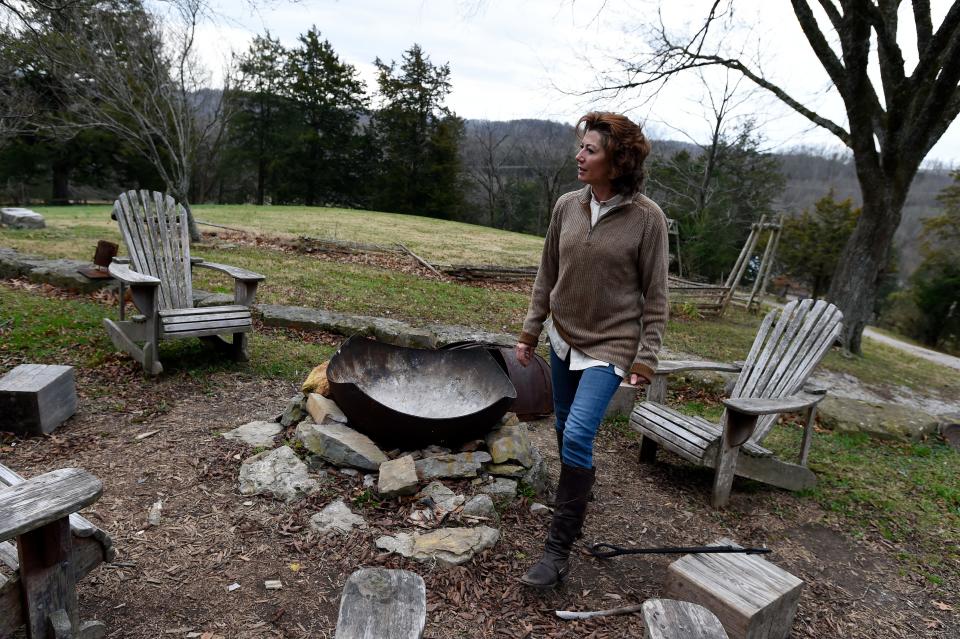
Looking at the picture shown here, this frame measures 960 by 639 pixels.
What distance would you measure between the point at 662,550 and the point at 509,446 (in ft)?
3.01

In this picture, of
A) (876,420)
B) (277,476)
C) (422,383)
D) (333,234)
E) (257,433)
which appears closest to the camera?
(277,476)

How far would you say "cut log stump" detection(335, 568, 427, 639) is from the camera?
4.54 ft

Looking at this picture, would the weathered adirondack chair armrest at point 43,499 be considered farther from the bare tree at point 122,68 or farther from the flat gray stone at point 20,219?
the flat gray stone at point 20,219

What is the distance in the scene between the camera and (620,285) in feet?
7.72

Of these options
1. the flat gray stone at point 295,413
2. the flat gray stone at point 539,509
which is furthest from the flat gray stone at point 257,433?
the flat gray stone at point 539,509

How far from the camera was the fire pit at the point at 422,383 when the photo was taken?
3109 millimetres

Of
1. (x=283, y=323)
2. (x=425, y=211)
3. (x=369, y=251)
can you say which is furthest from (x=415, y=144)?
(x=283, y=323)

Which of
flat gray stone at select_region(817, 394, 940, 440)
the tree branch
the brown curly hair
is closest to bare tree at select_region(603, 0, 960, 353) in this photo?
the tree branch

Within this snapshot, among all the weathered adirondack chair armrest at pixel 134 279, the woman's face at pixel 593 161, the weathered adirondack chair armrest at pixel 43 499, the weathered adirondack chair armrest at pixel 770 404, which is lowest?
the weathered adirondack chair armrest at pixel 43 499

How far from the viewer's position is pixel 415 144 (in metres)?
33.5

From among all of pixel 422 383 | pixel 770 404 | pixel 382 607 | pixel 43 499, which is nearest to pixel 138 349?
pixel 422 383

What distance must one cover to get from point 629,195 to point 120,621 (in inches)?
→ 97.6

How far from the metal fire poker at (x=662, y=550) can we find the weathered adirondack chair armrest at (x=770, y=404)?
0.75 meters

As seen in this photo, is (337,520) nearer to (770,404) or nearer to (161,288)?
(770,404)
